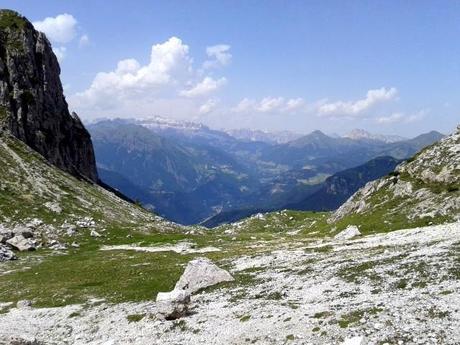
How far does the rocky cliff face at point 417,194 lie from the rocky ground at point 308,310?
26.9m

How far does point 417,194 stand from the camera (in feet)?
320

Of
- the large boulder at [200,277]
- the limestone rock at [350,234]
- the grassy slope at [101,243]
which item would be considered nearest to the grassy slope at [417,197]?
the grassy slope at [101,243]

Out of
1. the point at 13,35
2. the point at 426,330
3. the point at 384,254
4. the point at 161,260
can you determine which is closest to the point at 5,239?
the point at 161,260

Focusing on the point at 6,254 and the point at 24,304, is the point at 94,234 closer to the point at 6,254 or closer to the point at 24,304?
the point at 6,254

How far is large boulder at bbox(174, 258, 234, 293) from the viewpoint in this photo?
51688 millimetres

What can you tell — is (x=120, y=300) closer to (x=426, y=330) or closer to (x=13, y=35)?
(x=426, y=330)

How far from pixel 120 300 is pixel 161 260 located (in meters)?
24.7

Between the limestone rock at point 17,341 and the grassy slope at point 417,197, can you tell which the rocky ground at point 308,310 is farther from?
the grassy slope at point 417,197

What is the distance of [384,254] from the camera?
5469 centimetres

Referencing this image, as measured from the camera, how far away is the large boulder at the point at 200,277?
5169 centimetres

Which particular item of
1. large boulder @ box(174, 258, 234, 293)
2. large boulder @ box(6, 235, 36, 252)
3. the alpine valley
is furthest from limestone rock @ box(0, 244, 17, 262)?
large boulder @ box(174, 258, 234, 293)

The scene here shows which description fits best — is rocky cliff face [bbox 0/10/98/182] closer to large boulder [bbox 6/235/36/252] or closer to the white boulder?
large boulder [bbox 6/235/36/252]

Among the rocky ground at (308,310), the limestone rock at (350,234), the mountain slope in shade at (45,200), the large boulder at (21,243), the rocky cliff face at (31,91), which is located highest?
the rocky cliff face at (31,91)

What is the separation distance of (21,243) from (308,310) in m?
77.9
